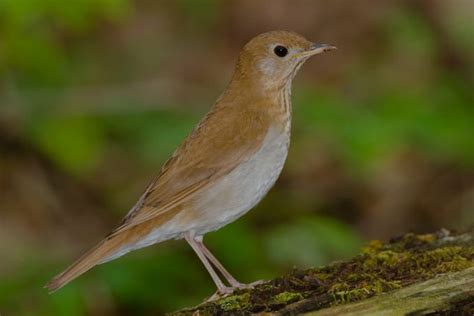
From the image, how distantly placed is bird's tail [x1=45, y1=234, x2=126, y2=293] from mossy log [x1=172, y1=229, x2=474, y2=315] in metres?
0.59

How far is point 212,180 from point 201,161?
0.11 metres

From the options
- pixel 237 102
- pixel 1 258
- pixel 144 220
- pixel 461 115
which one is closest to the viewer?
pixel 144 220

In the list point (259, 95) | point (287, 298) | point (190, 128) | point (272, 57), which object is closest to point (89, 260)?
point (287, 298)

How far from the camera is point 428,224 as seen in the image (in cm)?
859

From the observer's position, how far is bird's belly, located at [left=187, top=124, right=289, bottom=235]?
4941 millimetres

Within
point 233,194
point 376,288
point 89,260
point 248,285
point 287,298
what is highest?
point 233,194

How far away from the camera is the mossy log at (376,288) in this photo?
3.87 meters

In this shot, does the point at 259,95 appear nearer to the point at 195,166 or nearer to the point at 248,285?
the point at 195,166

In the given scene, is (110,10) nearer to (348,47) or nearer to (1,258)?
(1,258)

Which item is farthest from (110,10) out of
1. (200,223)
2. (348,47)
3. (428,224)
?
(348,47)

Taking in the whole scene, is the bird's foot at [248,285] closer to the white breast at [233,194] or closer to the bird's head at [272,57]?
the white breast at [233,194]

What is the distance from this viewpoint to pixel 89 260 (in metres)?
4.60

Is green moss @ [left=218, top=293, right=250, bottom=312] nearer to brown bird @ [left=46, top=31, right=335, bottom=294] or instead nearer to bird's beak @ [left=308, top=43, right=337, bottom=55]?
brown bird @ [left=46, top=31, right=335, bottom=294]

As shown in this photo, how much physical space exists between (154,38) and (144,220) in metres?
5.78
